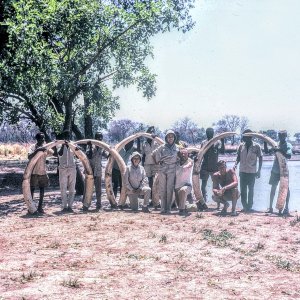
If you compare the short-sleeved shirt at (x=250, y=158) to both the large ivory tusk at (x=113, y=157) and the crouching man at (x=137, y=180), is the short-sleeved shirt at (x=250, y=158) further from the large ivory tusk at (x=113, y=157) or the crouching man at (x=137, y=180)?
the large ivory tusk at (x=113, y=157)

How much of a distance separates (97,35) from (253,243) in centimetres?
973

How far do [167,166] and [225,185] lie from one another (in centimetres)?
143

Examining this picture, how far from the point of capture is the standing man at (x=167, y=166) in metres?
10.4

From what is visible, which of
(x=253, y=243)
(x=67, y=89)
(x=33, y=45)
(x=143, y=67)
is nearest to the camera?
(x=253, y=243)

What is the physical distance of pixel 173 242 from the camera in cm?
752

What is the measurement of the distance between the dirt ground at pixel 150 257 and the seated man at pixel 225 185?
17.3 inches

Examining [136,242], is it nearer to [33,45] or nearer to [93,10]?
[33,45]

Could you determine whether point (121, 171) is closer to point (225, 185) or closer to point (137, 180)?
point (137, 180)

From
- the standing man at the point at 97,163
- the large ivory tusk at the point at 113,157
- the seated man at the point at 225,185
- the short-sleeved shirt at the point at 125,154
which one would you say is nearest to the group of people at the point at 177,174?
the seated man at the point at 225,185

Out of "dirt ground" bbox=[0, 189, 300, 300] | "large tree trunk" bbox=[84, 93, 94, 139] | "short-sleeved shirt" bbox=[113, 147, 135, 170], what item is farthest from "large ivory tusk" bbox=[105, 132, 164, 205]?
"large tree trunk" bbox=[84, 93, 94, 139]

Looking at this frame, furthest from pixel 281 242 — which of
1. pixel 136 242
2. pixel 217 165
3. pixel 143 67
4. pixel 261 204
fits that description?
pixel 143 67

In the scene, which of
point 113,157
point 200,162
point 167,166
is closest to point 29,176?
point 113,157

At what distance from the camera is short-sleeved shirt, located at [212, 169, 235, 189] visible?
10188mm

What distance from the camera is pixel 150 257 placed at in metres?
6.57
